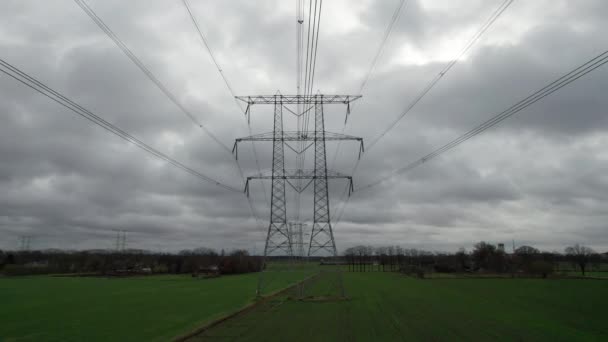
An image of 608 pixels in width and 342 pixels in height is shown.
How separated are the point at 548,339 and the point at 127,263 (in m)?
140

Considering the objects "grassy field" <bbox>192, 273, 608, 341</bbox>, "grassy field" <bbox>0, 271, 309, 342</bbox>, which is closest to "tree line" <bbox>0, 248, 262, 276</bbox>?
"grassy field" <bbox>0, 271, 309, 342</bbox>

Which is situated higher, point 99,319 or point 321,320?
point 321,320

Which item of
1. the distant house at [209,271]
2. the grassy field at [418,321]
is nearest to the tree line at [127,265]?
the distant house at [209,271]

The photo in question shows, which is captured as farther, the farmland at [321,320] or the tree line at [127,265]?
the tree line at [127,265]

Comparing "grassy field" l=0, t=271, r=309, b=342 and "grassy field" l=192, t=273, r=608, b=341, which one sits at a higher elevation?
"grassy field" l=192, t=273, r=608, b=341

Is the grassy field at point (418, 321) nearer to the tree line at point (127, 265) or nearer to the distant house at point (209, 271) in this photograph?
the distant house at point (209, 271)

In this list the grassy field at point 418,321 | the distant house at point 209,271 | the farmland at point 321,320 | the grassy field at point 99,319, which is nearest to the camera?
the grassy field at point 418,321

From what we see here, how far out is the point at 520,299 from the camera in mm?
48500

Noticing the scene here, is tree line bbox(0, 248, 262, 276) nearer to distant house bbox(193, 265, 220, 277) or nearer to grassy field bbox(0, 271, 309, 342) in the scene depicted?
distant house bbox(193, 265, 220, 277)

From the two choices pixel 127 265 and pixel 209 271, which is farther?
pixel 127 265

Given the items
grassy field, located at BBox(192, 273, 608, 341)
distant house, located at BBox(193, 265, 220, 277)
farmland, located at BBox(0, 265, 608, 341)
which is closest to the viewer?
grassy field, located at BBox(192, 273, 608, 341)

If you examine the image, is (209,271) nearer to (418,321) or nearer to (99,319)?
(99,319)

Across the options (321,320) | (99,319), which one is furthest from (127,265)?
(321,320)

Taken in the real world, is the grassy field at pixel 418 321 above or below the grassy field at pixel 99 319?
above
